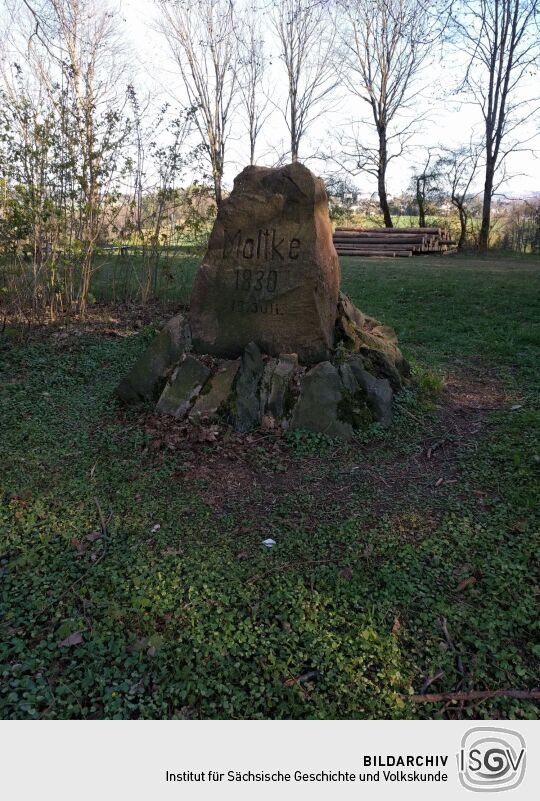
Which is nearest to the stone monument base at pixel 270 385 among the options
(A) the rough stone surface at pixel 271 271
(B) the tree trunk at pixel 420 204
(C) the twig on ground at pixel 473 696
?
(A) the rough stone surface at pixel 271 271

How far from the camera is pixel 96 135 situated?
7012mm

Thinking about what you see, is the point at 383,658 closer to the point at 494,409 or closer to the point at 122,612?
the point at 122,612

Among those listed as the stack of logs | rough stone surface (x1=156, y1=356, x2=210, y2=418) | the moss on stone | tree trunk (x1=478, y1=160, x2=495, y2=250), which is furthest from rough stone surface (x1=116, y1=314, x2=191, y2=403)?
tree trunk (x1=478, y1=160, x2=495, y2=250)

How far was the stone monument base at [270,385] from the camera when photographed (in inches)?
169

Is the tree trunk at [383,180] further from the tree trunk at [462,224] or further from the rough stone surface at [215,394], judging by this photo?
the rough stone surface at [215,394]

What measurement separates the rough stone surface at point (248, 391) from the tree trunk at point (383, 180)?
1779 cm

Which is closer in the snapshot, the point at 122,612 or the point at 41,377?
the point at 122,612

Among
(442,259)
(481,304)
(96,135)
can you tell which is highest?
(96,135)

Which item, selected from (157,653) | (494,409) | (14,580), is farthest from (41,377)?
(494,409)

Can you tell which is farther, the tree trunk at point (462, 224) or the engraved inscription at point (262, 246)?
the tree trunk at point (462, 224)

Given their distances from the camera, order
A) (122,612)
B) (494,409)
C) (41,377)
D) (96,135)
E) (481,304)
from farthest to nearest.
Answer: (481,304) → (96,135) → (41,377) → (494,409) → (122,612)

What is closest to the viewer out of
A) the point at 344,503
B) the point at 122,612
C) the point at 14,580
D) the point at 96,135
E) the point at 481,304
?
the point at 122,612

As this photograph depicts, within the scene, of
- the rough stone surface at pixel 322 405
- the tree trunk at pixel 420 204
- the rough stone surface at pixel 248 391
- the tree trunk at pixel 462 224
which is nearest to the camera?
the rough stone surface at pixel 322 405

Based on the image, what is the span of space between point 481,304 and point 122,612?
7727 millimetres
